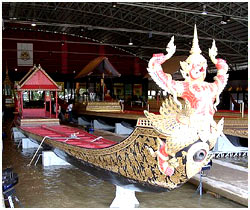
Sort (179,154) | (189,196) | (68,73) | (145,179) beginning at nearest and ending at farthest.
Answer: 1. (179,154)
2. (145,179)
3. (189,196)
4. (68,73)

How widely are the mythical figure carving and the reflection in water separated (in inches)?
43.4

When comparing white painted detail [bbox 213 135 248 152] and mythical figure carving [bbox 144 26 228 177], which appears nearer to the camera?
mythical figure carving [bbox 144 26 228 177]

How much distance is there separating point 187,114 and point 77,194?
197cm

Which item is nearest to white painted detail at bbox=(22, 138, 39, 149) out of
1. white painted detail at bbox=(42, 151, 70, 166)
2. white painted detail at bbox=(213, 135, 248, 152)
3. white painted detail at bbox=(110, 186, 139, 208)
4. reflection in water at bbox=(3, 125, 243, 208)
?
white painted detail at bbox=(42, 151, 70, 166)

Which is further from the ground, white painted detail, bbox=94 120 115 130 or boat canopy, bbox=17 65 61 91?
boat canopy, bbox=17 65 61 91

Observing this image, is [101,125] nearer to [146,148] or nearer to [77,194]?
[77,194]

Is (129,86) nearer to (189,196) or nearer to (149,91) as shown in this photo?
(149,91)

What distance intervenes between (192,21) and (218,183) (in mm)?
11443

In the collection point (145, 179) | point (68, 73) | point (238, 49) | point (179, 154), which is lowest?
point (145, 179)

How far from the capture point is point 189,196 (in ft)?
13.1

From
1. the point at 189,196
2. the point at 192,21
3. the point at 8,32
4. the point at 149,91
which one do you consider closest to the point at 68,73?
the point at 8,32

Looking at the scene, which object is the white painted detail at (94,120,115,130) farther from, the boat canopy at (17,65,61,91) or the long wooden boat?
the long wooden boat

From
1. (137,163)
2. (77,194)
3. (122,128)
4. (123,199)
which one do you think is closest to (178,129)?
(137,163)

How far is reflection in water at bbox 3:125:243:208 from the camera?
3682 mm
